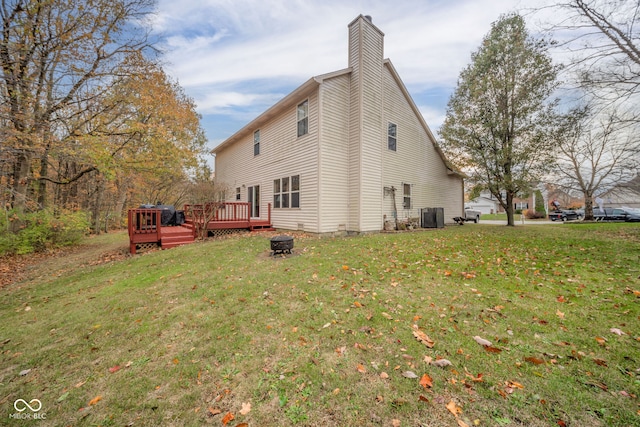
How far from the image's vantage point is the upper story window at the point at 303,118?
1055cm

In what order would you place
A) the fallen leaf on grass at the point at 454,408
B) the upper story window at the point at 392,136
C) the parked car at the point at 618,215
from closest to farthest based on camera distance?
the fallen leaf on grass at the point at 454,408, the upper story window at the point at 392,136, the parked car at the point at 618,215

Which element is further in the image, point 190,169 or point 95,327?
point 190,169

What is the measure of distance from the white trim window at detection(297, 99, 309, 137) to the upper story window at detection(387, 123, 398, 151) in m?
4.41

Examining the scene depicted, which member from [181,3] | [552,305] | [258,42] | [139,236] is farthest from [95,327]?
[258,42]

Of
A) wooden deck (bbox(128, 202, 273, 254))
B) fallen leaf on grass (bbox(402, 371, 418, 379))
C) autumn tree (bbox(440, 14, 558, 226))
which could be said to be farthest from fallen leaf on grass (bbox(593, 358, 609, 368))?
autumn tree (bbox(440, 14, 558, 226))

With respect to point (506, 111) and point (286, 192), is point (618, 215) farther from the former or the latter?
point (286, 192)

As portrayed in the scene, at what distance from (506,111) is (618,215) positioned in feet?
50.9

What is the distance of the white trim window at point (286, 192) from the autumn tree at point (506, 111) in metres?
11.2

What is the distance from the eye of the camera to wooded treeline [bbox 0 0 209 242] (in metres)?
7.92

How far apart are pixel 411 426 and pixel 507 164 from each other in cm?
1722

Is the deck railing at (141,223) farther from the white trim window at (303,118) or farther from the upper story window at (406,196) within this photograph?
the upper story window at (406,196)

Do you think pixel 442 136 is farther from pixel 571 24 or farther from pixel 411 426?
pixel 411 426

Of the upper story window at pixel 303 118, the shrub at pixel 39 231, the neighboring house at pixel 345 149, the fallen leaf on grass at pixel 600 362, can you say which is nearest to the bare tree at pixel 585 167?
the neighboring house at pixel 345 149

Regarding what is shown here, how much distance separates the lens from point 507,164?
14570mm
